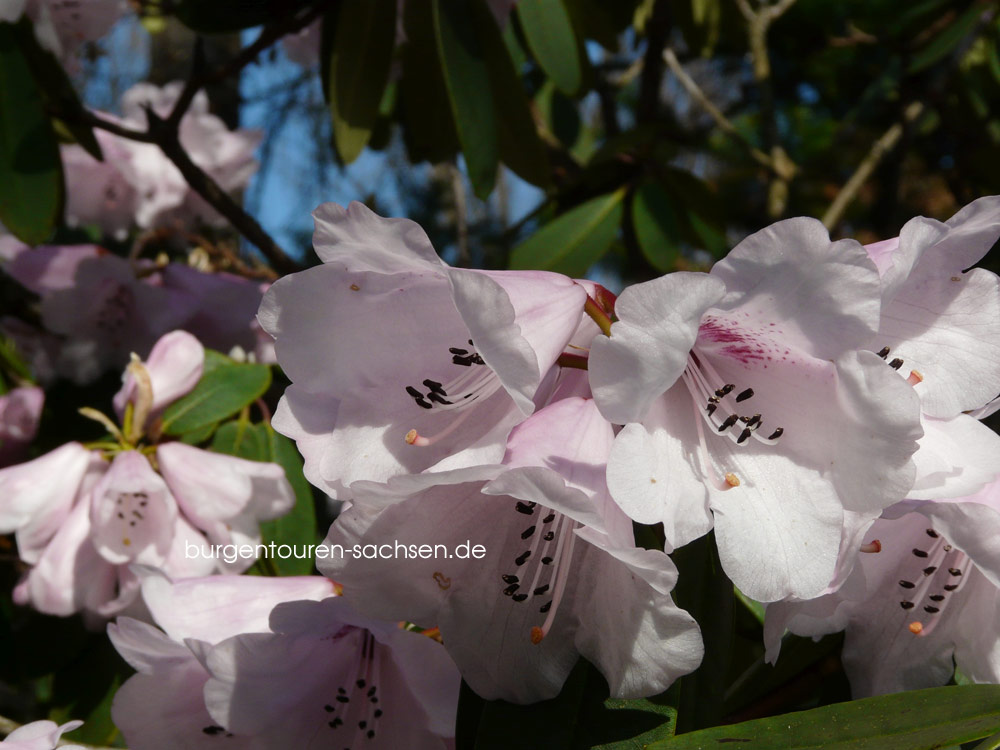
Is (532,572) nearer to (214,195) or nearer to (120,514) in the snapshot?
(120,514)

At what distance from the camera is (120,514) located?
41.9 inches

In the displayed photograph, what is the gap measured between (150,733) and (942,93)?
2.14 m

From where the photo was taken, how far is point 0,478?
40.8 inches

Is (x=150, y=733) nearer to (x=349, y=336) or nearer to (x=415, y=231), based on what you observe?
(x=349, y=336)

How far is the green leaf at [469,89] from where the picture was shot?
117cm

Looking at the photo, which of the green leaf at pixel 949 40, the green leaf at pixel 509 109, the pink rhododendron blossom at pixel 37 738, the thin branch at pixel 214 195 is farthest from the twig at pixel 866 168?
the pink rhododendron blossom at pixel 37 738

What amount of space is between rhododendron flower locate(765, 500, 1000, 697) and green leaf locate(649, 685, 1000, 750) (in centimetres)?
12

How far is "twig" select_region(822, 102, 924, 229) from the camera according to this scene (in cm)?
190

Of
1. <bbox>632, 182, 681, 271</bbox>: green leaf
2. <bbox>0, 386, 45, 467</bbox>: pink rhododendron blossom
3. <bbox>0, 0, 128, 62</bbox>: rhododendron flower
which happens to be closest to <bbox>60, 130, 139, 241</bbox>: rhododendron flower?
<bbox>0, 0, 128, 62</bbox>: rhododendron flower

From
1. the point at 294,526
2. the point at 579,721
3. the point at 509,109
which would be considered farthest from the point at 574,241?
the point at 579,721

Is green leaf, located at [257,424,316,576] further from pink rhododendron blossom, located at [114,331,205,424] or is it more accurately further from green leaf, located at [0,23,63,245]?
green leaf, located at [0,23,63,245]

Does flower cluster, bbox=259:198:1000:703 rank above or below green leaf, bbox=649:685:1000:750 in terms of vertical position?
above

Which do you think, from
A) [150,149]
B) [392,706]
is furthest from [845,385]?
[150,149]

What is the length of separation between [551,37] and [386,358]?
3.45 ft
